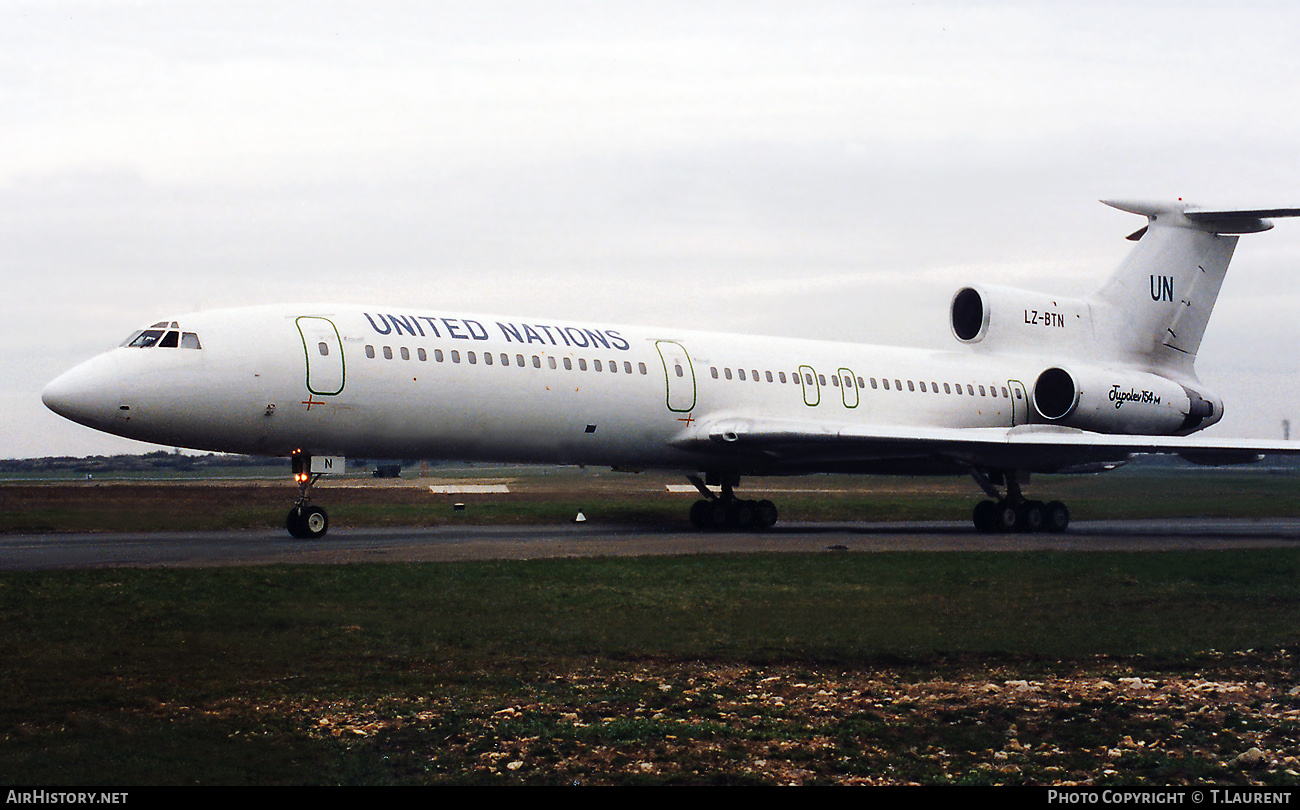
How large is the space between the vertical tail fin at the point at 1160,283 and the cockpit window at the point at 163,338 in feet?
79.0

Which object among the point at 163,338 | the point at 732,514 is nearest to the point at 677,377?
the point at 732,514

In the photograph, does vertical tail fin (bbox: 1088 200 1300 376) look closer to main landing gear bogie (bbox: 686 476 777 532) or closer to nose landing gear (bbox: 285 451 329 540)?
main landing gear bogie (bbox: 686 476 777 532)

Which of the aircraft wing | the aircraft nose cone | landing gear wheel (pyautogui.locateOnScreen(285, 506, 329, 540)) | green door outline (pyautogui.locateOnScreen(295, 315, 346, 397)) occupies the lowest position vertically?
landing gear wheel (pyautogui.locateOnScreen(285, 506, 329, 540))

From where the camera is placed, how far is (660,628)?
12180 mm

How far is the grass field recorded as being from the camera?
7.45 meters

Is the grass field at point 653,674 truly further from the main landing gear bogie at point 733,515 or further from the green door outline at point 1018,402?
the green door outline at point 1018,402

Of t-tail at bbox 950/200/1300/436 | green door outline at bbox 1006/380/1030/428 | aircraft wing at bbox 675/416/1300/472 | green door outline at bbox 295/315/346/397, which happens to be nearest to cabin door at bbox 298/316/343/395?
green door outline at bbox 295/315/346/397

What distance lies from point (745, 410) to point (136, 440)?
12.6 metres

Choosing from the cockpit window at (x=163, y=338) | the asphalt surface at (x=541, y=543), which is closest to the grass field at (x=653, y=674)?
the asphalt surface at (x=541, y=543)

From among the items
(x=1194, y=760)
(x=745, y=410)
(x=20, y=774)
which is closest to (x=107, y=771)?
(x=20, y=774)

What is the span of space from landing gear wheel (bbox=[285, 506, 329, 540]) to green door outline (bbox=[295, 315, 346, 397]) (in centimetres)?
209

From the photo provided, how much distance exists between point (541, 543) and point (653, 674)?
10981 mm

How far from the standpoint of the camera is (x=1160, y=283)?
111 feet
